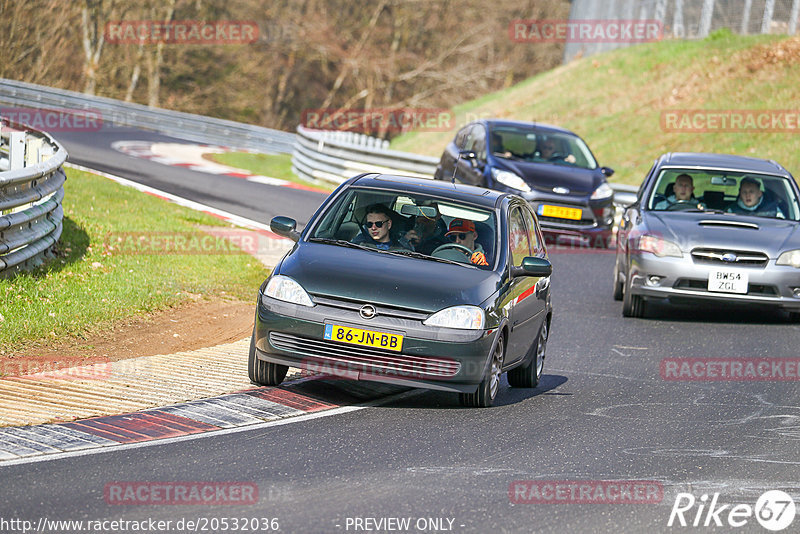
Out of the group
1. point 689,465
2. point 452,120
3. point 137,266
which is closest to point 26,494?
point 689,465

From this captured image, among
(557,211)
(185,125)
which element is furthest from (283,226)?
(185,125)

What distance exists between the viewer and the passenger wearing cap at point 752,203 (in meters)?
14.2

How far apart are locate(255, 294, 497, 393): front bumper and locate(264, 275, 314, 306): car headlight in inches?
1.9

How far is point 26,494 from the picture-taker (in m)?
5.85

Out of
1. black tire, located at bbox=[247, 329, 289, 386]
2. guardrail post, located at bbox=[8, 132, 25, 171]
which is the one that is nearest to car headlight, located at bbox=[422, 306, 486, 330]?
black tire, located at bbox=[247, 329, 289, 386]

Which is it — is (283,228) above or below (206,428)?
above

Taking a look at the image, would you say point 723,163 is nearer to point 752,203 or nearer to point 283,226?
point 752,203

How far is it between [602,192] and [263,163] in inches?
646

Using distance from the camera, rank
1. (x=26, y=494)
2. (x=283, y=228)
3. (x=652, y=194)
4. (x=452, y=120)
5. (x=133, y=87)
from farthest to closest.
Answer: (x=133, y=87) < (x=452, y=120) < (x=652, y=194) < (x=283, y=228) < (x=26, y=494)

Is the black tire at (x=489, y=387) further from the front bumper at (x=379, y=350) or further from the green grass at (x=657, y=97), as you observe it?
the green grass at (x=657, y=97)

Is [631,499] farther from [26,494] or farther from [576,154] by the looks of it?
[576,154]

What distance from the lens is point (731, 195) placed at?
14602mm

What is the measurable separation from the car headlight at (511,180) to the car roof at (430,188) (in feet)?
28.9

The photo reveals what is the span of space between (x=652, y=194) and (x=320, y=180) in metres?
14.3
